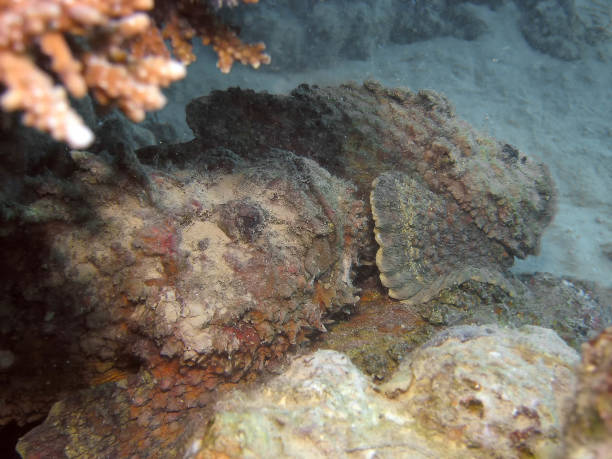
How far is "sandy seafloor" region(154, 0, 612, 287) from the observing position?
7.83m

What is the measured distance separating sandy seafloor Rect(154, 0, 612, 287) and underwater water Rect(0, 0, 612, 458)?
11.7 ft

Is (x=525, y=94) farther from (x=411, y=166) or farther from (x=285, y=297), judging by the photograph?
(x=285, y=297)

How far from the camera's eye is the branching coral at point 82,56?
1.06m

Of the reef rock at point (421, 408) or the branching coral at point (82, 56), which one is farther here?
the reef rock at point (421, 408)

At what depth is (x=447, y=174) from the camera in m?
4.12

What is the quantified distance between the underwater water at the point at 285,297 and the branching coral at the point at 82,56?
0.80m

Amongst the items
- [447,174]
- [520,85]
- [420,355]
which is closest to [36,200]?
[420,355]

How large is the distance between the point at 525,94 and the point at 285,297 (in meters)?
12.9

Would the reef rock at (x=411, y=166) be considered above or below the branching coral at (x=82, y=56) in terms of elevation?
below

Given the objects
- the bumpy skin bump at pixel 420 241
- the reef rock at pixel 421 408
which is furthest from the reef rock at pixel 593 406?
the bumpy skin bump at pixel 420 241

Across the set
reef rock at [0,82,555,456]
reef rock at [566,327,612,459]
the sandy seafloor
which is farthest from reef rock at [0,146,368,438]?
the sandy seafloor

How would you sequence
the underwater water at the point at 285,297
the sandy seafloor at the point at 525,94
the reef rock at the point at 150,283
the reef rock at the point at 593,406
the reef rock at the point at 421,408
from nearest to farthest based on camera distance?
the reef rock at the point at 593,406 → the reef rock at the point at 421,408 → the underwater water at the point at 285,297 → the reef rock at the point at 150,283 → the sandy seafloor at the point at 525,94

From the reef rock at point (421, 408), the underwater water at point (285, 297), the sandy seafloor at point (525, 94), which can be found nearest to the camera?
the reef rock at point (421, 408)

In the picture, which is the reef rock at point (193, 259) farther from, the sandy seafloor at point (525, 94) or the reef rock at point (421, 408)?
the sandy seafloor at point (525, 94)
